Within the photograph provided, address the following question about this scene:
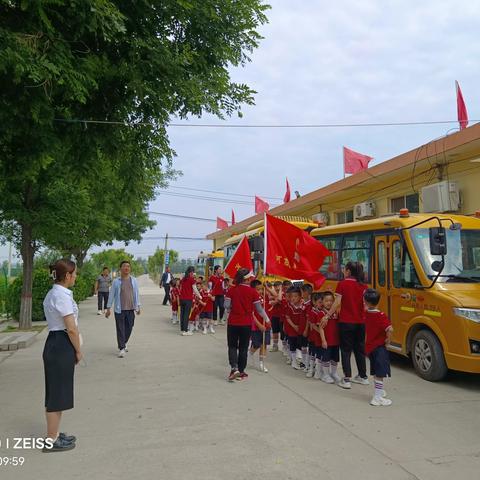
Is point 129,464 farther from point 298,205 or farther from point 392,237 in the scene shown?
point 298,205

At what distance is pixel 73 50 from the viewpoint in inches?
232

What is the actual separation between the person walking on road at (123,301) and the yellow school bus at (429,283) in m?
4.71

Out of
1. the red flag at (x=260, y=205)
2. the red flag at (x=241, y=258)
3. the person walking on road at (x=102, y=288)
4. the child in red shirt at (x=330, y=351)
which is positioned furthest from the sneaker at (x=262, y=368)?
the red flag at (x=260, y=205)

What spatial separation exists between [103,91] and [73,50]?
1.04 meters

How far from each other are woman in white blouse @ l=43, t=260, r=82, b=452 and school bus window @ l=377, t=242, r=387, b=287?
589cm

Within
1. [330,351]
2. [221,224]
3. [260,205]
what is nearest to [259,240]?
[330,351]

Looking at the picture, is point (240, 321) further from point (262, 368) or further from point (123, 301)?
point (123, 301)

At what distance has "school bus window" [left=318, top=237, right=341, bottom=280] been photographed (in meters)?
10.3

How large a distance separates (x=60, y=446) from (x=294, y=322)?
4.55m

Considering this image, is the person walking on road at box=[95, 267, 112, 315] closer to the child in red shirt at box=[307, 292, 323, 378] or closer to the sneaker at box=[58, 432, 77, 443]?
the child in red shirt at box=[307, 292, 323, 378]

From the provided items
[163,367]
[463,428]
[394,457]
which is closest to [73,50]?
[163,367]

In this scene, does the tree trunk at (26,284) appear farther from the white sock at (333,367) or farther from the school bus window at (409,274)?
the school bus window at (409,274)

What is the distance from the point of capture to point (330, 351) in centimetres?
701

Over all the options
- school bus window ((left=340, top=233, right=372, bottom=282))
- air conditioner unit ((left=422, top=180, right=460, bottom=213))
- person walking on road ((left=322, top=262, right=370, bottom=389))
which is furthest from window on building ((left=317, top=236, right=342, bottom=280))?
person walking on road ((left=322, top=262, right=370, bottom=389))
